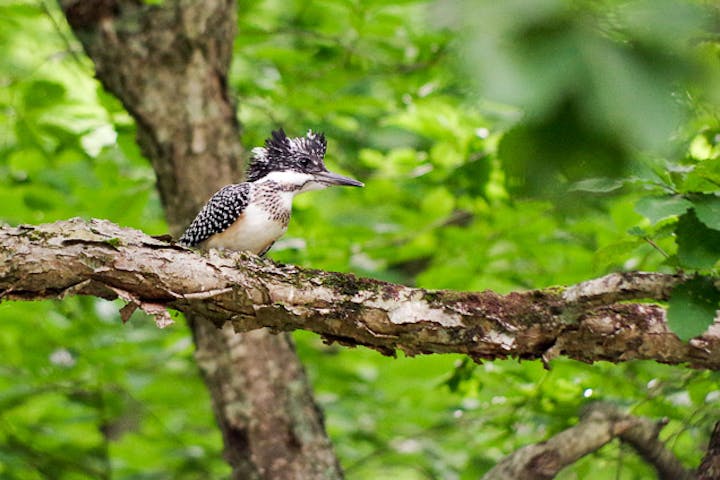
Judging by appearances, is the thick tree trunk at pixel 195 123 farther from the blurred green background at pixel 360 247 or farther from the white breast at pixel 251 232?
the white breast at pixel 251 232

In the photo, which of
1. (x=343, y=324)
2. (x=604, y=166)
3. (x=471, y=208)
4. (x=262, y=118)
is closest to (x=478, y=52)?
(x=604, y=166)

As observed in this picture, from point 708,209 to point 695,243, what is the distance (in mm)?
150

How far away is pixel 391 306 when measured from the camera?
10.6 ft

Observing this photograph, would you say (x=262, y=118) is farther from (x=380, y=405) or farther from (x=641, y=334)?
(x=641, y=334)

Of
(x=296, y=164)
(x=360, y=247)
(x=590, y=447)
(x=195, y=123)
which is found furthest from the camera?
(x=360, y=247)

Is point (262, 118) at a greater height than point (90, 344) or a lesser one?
greater

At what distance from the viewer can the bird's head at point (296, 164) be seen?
4.63m

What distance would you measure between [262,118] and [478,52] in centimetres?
661

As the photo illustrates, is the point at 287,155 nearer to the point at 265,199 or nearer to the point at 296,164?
the point at 296,164

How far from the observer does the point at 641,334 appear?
130 inches

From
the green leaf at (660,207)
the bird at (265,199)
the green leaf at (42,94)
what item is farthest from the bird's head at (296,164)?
the green leaf at (660,207)

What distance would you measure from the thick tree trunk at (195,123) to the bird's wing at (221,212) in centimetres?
56

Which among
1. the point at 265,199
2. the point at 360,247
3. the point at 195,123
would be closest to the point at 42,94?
the point at 195,123

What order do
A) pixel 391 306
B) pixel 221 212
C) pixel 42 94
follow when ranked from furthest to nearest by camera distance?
pixel 42 94
pixel 221 212
pixel 391 306
